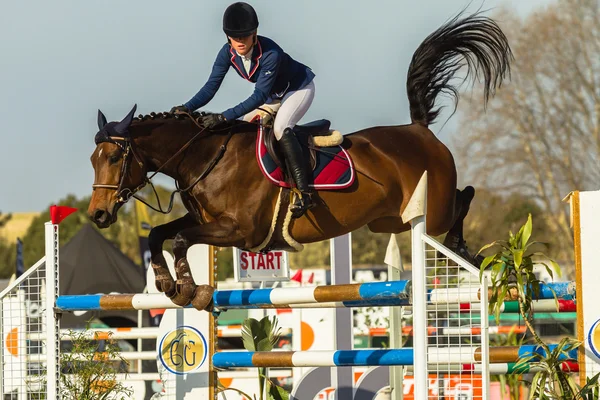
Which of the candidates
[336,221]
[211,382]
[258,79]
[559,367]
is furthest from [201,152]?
[559,367]

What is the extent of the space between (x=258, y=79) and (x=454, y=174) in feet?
4.33

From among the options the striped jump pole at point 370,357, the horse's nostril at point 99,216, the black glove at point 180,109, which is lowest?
the striped jump pole at point 370,357

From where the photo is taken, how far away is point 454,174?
5.30 m

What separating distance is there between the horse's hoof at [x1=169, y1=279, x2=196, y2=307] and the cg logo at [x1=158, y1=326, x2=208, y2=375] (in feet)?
2.18

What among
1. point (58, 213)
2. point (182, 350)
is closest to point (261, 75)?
point (58, 213)

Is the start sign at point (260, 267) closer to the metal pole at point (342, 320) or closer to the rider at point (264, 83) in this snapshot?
the metal pole at point (342, 320)

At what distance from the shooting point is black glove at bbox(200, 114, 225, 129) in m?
4.85

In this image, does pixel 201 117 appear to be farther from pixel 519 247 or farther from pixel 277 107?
pixel 519 247

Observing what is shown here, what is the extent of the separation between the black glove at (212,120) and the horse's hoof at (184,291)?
856 millimetres

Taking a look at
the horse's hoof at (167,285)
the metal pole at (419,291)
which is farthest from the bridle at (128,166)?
the metal pole at (419,291)

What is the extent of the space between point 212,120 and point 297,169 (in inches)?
20.8

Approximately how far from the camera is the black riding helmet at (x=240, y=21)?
467 cm

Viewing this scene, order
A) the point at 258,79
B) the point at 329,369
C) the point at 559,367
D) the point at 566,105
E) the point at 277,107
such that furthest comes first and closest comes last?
the point at 566,105
the point at 329,369
the point at 277,107
the point at 258,79
the point at 559,367

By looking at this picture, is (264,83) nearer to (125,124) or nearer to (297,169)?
(297,169)
